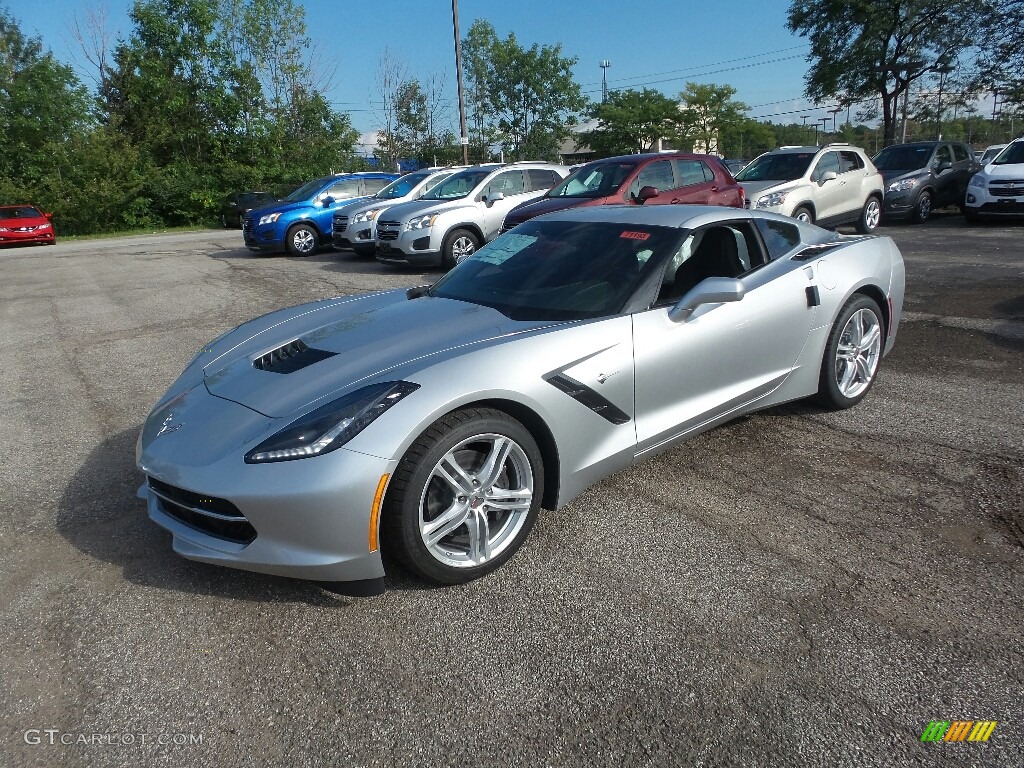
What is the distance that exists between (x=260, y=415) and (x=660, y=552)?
1723 mm

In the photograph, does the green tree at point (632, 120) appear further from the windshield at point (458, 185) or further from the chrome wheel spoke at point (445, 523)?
the chrome wheel spoke at point (445, 523)

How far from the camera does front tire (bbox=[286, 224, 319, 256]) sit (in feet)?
51.9

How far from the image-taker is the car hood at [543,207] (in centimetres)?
1122

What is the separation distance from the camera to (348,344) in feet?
11.5

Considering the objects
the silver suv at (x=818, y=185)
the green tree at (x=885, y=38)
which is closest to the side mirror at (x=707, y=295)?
the silver suv at (x=818, y=185)

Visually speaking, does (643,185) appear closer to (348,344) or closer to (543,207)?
(543,207)

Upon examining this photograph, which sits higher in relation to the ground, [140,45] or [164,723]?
[140,45]

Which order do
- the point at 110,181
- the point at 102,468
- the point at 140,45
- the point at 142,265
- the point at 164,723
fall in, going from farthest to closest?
the point at 140,45 < the point at 110,181 < the point at 142,265 < the point at 102,468 < the point at 164,723

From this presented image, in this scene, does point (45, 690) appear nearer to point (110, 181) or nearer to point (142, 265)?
point (142, 265)

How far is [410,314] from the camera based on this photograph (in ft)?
12.5

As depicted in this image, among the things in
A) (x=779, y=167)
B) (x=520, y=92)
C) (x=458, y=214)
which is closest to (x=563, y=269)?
(x=458, y=214)

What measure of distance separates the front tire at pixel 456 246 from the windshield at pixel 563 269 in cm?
780

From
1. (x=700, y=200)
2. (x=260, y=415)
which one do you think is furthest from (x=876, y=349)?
(x=700, y=200)

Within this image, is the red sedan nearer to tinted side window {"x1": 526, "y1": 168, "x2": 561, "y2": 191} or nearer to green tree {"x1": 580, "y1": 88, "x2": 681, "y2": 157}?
tinted side window {"x1": 526, "y1": 168, "x2": 561, "y2": 191}
